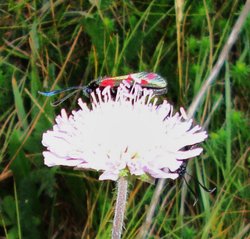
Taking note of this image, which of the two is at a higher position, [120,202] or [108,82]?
[108,82]

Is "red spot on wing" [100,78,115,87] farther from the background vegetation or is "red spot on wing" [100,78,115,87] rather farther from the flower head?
the background vegetation

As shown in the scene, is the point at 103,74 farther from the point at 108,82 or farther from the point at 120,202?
the point at 120,202

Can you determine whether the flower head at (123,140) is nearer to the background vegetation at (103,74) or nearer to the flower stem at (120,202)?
the flower stem at (120,202)

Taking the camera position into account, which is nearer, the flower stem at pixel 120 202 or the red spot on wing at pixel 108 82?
the flower stem at pixel 120 202

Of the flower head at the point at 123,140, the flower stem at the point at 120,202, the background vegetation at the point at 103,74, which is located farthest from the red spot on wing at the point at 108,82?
the background vegetation at the point at 103,74

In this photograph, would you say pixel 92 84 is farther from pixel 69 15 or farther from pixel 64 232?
pixel 69 15

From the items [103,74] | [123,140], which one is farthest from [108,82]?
[103,74]
